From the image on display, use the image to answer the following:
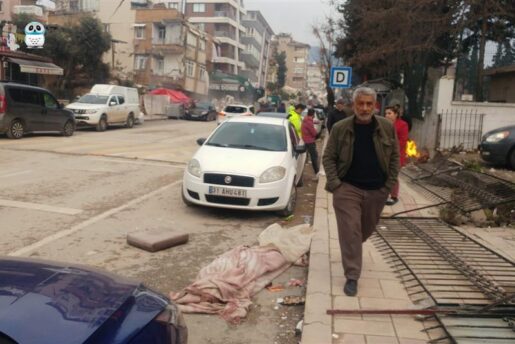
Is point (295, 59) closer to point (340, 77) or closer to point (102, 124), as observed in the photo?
point (102, 124)

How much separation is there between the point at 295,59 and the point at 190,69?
96002 millimetres

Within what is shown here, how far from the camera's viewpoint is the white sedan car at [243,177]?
7.51m

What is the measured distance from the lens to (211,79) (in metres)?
68.4

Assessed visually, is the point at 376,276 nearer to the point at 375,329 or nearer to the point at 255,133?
the point at 375,329

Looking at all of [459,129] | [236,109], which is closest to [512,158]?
[459,129]

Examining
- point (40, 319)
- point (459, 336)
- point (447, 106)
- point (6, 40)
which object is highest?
point (6, 40)

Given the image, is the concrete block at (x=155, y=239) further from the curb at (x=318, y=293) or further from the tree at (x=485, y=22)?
the tree at (x=485, y=22)

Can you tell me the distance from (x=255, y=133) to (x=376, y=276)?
4.51m

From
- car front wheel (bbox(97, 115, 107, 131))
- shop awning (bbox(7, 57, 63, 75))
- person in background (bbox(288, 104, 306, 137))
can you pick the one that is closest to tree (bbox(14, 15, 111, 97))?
shop awning (bbox(7, 57, 63, 75))

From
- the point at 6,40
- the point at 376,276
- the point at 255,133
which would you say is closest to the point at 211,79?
the point at 6,40

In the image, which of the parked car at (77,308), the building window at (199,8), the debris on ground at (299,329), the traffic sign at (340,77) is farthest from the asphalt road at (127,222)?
the building window at (199,8)

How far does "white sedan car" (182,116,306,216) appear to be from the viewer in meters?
7.51

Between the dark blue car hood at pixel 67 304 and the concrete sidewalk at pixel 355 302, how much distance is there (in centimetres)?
162

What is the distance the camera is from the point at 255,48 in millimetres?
95312
